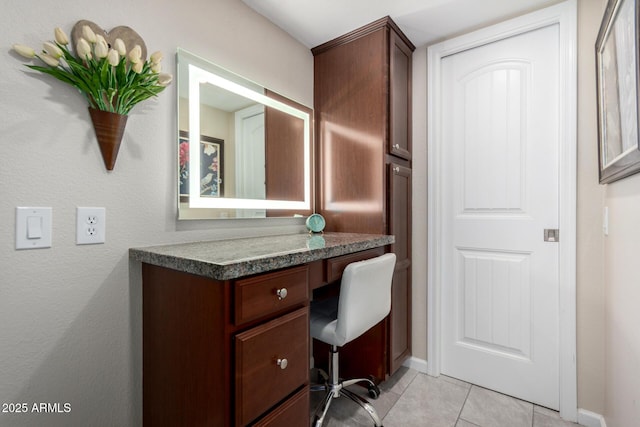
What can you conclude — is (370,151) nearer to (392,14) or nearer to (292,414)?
(392,14)

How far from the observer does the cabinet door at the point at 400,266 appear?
1.80 m

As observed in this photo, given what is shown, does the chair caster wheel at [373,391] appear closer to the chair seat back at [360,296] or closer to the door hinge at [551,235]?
the chair seat back at [360,296]

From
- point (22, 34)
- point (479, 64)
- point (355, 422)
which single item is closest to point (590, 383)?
point (355, 422)

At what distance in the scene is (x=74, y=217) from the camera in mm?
1010

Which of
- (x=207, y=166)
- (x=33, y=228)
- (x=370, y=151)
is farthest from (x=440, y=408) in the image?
(x=33, y=228)

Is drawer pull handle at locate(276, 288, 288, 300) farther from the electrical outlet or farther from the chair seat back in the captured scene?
the electrical outlet

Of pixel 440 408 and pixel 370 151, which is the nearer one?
pixel 440 408

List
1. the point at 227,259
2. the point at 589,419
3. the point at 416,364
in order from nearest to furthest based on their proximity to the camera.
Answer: the point at 227,259, the point at 589,419, the point at 416,364

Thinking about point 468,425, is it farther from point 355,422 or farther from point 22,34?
point 22,34

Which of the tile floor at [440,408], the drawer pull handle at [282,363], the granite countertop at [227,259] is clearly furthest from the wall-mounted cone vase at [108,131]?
the tile floor at [440,408]

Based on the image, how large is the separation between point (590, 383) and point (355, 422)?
1.23 m

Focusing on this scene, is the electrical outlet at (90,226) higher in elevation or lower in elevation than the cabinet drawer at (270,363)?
higher

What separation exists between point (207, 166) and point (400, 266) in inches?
50.9

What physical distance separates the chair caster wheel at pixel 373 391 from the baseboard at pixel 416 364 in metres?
0.43
